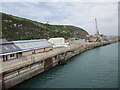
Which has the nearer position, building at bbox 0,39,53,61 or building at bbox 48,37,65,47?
building at bbox 0,39,53,61

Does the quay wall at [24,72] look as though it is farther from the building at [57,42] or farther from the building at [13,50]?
the building at [57,42]

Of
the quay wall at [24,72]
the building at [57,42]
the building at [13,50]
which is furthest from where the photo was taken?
the building at [57,42]

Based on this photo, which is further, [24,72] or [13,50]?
[13,50]

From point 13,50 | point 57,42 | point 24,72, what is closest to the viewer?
point 24,72

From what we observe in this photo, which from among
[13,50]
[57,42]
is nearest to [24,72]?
[13,50]

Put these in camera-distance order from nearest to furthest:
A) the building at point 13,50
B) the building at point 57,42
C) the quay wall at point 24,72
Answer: the quay wall at point 24,72, the building at point 13,50, the building at point 57,42

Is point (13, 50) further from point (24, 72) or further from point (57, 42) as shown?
point (57, 42)

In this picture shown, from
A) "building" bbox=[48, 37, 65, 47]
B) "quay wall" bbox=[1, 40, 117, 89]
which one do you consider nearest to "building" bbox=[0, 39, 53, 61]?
"quay wall" bbox=[1, 40, 117, 89]

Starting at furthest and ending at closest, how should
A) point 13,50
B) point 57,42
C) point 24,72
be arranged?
point 57,42
point 13,50
point 24,72

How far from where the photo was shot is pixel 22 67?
29.0 m

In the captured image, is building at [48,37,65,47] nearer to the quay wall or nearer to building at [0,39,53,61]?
building at [0,39,53,61]

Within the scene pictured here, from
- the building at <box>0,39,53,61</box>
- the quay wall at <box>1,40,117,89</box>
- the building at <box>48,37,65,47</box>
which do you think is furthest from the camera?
the building at <box>48,37,65,47</box>

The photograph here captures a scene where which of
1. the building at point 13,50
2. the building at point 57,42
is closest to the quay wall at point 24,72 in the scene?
the building at point 13,50

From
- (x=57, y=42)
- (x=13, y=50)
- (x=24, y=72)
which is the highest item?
(x=57, y=42)
